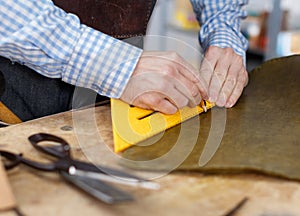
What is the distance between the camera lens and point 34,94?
0.91 metres

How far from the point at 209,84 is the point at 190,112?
0.10m

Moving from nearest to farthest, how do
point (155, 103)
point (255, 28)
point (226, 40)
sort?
point (155, 103)
point (226, 40)
point (255, 28)

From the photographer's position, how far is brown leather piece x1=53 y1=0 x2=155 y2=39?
2.93ft

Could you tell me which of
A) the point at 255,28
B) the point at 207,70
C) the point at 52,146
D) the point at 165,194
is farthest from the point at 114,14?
the point at 255,28

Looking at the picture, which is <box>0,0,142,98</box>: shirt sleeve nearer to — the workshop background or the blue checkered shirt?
the blue checkered shirt

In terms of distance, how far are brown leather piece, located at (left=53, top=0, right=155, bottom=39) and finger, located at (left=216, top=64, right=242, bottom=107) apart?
0.20m

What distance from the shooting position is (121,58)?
761mm

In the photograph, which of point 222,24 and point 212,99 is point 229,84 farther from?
point 222,24

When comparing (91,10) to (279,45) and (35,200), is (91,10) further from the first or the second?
(279,45)

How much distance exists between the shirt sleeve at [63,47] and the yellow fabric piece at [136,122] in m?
0.04

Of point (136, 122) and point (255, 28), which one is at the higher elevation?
point (136, 122)

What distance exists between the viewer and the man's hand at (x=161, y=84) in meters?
0.77

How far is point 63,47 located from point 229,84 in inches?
13.5

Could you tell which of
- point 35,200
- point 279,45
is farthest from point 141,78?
point 279,45
